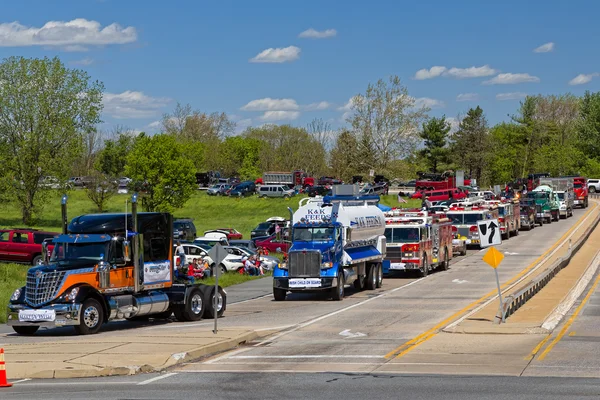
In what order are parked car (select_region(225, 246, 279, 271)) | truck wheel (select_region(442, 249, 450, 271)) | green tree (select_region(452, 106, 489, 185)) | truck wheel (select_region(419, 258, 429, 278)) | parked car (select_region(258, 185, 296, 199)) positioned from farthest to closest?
1. green tree (select_region(452, 106, 489, 185))
2. parked car (select_region(258, 185, 296, 199))
3. parked car (select_region(225, 246, 279, 271))
4. truck wheel (select_region(442, 249, 450, 271))
5. truck wheel (select_region(419, 258, 429, 278))

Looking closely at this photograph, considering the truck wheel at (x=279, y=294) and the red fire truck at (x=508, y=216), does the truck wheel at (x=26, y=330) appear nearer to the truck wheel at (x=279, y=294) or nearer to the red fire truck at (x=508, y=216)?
the truck wheel at (x=279, y=294)

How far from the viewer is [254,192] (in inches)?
4168

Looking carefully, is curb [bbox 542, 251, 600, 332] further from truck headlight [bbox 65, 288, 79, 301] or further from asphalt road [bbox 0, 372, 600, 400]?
truck headlight [bbox 65, 288, 79, 301]

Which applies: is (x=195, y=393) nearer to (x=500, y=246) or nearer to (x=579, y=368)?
(x=579, y=368)

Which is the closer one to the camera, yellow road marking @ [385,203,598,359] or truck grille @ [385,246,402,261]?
yellow road marking @ [385,203,598,359]

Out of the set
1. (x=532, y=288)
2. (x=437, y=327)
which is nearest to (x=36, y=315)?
(x=437, y=327)

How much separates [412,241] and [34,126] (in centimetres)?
5197

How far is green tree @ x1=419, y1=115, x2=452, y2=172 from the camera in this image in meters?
134

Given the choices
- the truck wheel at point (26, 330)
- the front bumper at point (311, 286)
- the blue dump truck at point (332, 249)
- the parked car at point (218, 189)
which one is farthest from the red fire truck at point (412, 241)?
the parked car at point (218, 189)

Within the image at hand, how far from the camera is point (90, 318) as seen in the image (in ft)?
79.3

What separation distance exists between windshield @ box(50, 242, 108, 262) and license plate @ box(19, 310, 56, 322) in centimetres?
159

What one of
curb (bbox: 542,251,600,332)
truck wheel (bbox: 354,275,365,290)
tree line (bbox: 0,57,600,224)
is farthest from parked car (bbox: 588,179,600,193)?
truck wheel (bbox: 354,275,365,290)

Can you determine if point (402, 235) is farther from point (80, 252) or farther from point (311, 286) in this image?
point (80, 252)

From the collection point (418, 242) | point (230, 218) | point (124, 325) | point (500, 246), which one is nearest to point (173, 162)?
point (230, 218)
